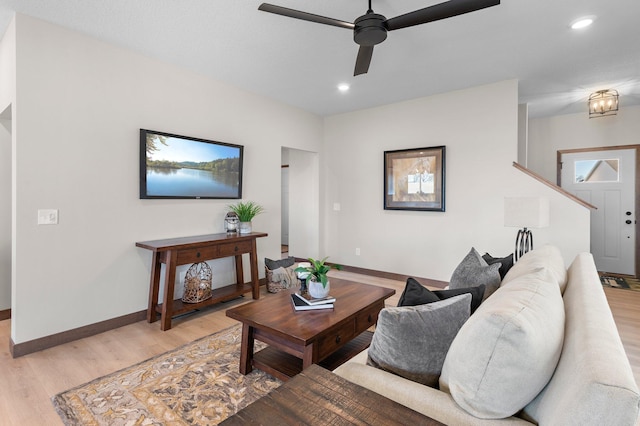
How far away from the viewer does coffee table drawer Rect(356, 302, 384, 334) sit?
228 centimetres

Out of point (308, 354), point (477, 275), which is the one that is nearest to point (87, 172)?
point (308, 354)

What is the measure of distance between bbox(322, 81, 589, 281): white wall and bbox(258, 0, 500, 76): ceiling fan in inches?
93.6

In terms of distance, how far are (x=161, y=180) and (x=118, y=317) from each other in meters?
1.39

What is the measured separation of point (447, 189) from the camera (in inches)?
172

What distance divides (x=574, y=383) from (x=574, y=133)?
5.90m

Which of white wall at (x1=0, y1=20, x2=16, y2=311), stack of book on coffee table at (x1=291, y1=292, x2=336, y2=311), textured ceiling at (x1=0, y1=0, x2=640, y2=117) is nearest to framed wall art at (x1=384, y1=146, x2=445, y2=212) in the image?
textured ceiling at (x1=0, y1=0, x2=640, y2=117)

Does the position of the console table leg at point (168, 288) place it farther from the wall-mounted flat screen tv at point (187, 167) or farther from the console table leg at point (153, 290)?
the wall-mounted flat screen tv at point (187, 167)

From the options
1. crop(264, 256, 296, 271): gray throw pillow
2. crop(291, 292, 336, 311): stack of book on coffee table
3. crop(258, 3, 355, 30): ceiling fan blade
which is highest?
crop(258, 3, 355, 30): ceiling fan blade

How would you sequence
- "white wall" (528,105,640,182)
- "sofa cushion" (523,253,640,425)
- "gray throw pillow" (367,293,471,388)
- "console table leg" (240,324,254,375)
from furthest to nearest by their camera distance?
"white wall" (528,105,640,182)
"console table leg" (240,324,254,375)
"gray throw pillow" (367,293,471,388)
"sofa cushion" (523,253,640,425)

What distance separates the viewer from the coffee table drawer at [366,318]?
89.9 inches

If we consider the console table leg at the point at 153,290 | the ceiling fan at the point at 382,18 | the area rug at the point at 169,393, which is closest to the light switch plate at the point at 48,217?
the console table leg at the point at 153,290

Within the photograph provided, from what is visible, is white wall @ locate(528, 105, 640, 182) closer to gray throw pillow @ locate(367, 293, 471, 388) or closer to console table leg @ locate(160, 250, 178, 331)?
gray throw pillow @ locate(367, 293, 471, 388)

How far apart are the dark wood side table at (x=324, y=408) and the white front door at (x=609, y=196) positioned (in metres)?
5.87

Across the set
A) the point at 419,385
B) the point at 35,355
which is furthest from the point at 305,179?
the point at 419,385
